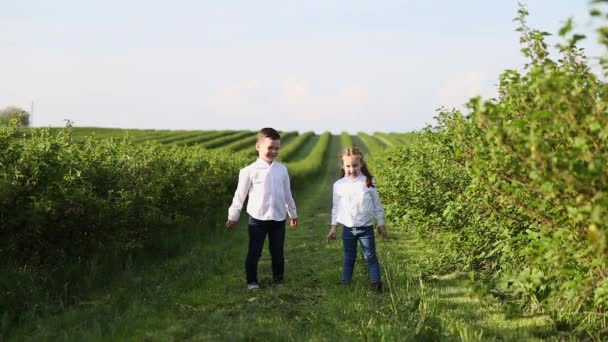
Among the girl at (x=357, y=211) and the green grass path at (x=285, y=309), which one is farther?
the girl at (x=357, y=211)

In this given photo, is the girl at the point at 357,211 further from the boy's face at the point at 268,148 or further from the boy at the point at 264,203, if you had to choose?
the boy's face at the point at 268,148

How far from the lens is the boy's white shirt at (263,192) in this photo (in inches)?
277

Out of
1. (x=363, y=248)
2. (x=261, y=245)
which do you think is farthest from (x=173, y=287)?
(x=363, y=248)

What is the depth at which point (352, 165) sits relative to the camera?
6809mm

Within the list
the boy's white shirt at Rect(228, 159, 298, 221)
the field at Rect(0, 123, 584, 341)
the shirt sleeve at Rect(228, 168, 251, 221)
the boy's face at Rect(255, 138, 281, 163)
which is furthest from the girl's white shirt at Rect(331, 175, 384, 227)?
the shirt sleeve at Rect(228, 168, 251, 221)

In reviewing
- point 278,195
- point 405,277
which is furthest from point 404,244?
point 278,195

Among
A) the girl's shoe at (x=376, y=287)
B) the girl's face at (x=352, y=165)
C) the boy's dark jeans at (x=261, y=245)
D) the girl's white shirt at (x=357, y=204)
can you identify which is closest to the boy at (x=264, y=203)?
the boy's dark jeans at (x=261, y=245)

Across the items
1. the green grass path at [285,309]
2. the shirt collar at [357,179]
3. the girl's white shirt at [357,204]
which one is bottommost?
the green grass path at [285,309]

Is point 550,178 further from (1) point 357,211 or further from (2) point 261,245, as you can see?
(2) point 261,245

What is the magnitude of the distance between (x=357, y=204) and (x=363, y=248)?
1.85ft

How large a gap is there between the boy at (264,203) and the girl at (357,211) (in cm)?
67

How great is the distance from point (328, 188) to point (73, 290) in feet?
62.6

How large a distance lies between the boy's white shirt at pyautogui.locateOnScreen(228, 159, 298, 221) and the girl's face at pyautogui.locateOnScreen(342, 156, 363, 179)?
2.55 ft

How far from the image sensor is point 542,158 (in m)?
3.60
